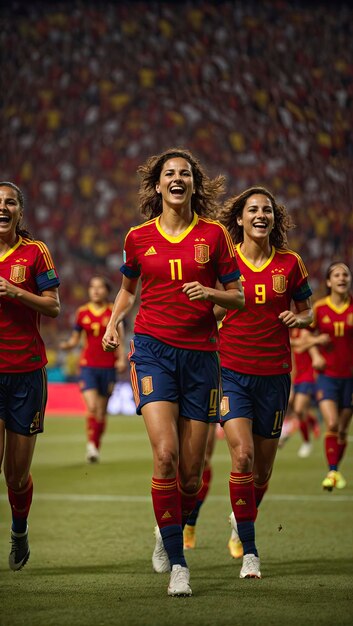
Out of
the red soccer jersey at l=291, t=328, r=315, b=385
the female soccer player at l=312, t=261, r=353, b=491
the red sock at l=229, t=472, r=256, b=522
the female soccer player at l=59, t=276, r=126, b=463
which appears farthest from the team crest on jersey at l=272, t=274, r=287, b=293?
the red soccer jersey at l=291, t=328, r=315, b=385

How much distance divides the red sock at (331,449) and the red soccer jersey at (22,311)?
15.9 feet

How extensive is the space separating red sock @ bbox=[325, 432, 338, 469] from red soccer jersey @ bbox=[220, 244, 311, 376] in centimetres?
386

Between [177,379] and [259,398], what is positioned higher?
[177,379]

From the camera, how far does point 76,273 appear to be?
2834 cm

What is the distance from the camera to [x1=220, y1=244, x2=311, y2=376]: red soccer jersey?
6.51 metres

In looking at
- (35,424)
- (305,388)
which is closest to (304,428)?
(305,388)

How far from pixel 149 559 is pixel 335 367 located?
382 centimetres

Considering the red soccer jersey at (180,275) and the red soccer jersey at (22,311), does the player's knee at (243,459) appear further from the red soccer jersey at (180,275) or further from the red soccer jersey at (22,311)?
the red soccer jersey at (22,311)

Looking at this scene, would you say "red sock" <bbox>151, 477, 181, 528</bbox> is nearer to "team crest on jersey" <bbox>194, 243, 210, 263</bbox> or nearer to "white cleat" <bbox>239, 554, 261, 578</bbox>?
"white cleat" <bbox>239, 554, 261, 578</bbox>

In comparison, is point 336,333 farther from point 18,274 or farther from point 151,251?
point 18,274

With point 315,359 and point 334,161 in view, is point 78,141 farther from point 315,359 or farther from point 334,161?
point 315,359

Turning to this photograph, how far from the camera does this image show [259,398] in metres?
6.46

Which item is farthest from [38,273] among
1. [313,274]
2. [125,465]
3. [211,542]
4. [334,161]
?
[334,161]

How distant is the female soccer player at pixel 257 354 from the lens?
20.7 ft
